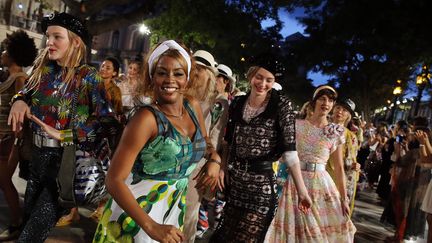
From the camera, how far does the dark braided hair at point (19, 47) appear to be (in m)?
4.73

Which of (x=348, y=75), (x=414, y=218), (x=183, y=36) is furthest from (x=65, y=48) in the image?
(x=348, y=75)

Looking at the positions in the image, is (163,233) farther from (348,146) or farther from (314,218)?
(348,146)

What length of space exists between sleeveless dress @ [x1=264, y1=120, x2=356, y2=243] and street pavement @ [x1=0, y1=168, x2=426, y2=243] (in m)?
1.28

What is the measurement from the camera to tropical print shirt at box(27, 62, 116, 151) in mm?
2891

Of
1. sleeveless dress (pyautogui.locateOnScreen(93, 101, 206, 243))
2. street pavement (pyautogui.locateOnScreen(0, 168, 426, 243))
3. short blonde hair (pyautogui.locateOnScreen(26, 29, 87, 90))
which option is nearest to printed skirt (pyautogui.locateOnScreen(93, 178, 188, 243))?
sleeveless dress (pyautogui.locateOnScreen(93, 101, 206, 243))

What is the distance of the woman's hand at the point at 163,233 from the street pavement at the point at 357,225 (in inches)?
121

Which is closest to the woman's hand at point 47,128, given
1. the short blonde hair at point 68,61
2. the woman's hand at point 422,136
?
the short blonde hair at point 68,61

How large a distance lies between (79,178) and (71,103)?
0.55 metres

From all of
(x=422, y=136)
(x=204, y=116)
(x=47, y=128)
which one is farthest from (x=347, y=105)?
(x=47, y=128)

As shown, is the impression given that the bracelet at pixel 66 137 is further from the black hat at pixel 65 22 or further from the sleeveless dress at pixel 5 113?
the sleeveless dress at pixel 5 113

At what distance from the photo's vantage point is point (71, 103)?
2920 millimetres

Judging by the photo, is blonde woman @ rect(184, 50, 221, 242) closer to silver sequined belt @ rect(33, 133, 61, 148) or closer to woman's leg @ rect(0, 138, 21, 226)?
silver sequined belt @ rect(33, 133, 61, 148)

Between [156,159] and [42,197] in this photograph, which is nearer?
[156,159]

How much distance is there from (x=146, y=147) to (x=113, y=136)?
3.40 ft
